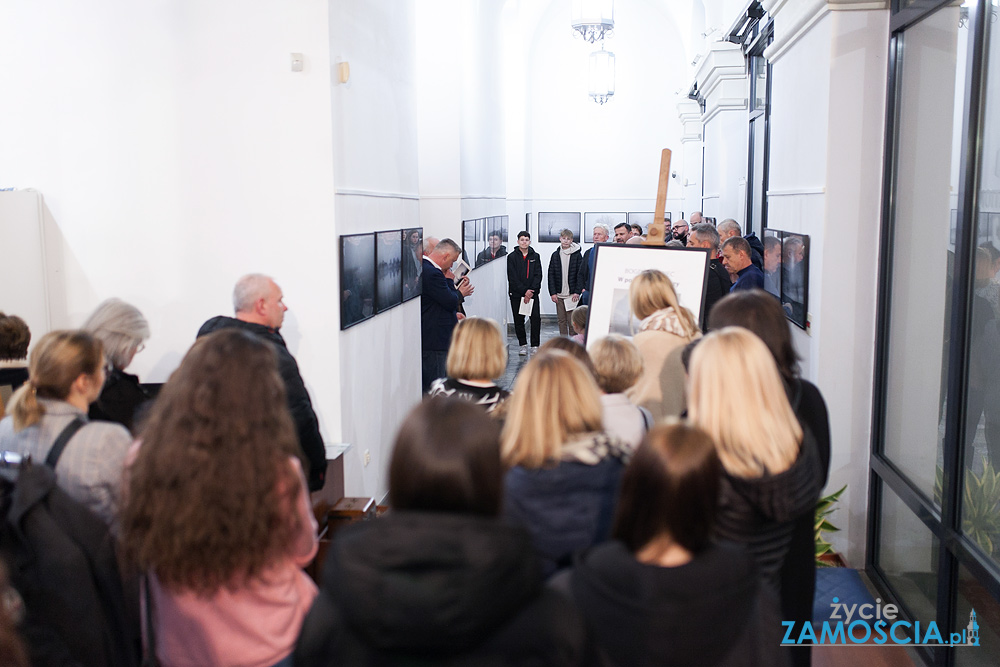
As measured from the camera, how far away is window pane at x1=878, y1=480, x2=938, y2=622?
160 inches

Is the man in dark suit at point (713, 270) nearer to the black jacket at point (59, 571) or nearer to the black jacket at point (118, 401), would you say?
the black jacket at point (118, 401)

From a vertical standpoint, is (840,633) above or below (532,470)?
below

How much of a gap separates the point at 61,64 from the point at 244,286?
2306mm

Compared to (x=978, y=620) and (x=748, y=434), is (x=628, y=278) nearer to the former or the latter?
(x=978, y=620)

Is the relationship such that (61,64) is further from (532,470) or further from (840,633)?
(840,633)

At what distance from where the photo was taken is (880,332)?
4887mm

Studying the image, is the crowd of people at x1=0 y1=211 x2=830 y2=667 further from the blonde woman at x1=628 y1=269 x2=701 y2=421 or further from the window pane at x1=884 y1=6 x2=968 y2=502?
the window pane at x1=884 y1=6 x2=968 y2=502

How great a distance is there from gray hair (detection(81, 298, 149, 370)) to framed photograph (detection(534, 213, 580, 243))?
15433mm

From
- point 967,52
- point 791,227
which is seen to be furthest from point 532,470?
point 791,227

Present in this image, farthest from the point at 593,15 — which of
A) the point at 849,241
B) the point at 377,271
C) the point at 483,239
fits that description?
the point at 849,241

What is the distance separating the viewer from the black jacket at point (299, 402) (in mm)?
4070

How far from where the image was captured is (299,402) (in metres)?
4.09

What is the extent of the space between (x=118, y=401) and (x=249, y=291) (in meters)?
0.89

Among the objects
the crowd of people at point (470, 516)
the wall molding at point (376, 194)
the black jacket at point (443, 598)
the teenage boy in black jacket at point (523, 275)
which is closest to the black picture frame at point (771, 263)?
the wall molding at point (376, 194)
